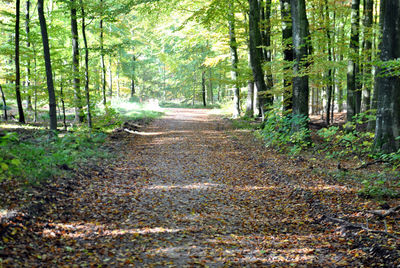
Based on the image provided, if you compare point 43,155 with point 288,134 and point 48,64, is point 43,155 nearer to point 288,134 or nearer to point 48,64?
point 48,64

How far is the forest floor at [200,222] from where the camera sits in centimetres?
395

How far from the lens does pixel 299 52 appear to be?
33.4 ft

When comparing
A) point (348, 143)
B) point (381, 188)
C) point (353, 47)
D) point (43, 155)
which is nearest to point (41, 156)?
point (43, 155)

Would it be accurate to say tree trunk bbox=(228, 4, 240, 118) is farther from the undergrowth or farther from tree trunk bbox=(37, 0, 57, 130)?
tree trunk bbox=(37, 0, 57, 130)

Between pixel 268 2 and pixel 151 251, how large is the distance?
577 inches

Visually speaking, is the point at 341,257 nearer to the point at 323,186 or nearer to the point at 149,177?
the point at 323,186

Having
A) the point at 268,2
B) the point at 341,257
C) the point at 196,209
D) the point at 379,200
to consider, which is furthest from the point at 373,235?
the point at 268,2

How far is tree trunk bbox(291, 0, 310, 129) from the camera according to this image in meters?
10.0

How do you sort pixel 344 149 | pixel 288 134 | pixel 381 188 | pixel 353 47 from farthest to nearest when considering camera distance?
pixel 353 47 < pixel 288 134 < pixel 344 149 < pixel 381 188

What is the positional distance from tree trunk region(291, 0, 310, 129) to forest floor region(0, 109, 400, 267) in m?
2.43

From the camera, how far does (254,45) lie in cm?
1412

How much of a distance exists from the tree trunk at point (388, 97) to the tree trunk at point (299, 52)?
2673 mm

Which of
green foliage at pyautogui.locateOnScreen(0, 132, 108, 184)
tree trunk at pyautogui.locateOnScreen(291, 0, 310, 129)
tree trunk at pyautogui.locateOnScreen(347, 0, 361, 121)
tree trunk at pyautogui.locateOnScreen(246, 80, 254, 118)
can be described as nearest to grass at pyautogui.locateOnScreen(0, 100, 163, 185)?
green foliage at pyautogui.locateOnScreen(0, 132, 108, 184)

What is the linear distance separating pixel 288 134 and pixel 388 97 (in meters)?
4.04
